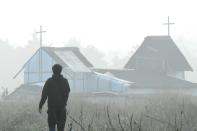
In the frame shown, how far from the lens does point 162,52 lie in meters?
66.2

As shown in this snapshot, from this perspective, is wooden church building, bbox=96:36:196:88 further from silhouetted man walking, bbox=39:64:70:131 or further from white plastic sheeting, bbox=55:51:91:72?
silhouetted man walking, bbox=39:64:70:131

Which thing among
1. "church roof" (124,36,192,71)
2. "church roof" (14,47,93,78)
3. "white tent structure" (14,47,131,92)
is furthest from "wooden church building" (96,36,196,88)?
"white tent structure" (14,47,131,92)

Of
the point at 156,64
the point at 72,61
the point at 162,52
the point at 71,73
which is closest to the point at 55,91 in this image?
the point at 71,73

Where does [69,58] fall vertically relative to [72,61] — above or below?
above

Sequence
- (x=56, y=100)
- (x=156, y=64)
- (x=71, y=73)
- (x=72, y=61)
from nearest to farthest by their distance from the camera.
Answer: (x=56, y=100)
(x=71, y=73)
(x=72, y=61)
(x=156, y=64)

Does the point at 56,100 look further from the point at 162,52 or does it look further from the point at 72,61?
the point at 162,52

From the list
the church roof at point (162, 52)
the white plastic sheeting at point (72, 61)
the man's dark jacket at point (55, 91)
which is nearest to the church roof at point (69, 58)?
the white plastic sheeting at point (72, 61)

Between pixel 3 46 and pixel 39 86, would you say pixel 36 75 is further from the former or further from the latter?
pixel 3 46

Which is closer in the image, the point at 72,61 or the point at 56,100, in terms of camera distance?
the point at 56,100

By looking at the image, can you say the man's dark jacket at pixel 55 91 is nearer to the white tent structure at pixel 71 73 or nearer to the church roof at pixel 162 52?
the white tent structure at pixel 71 73

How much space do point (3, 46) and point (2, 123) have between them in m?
131

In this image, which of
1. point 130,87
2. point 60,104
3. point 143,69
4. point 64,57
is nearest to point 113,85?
point 130,87

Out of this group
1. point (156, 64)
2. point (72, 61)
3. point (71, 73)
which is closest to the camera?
point (71, 73)

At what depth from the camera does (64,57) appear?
56.8 m
